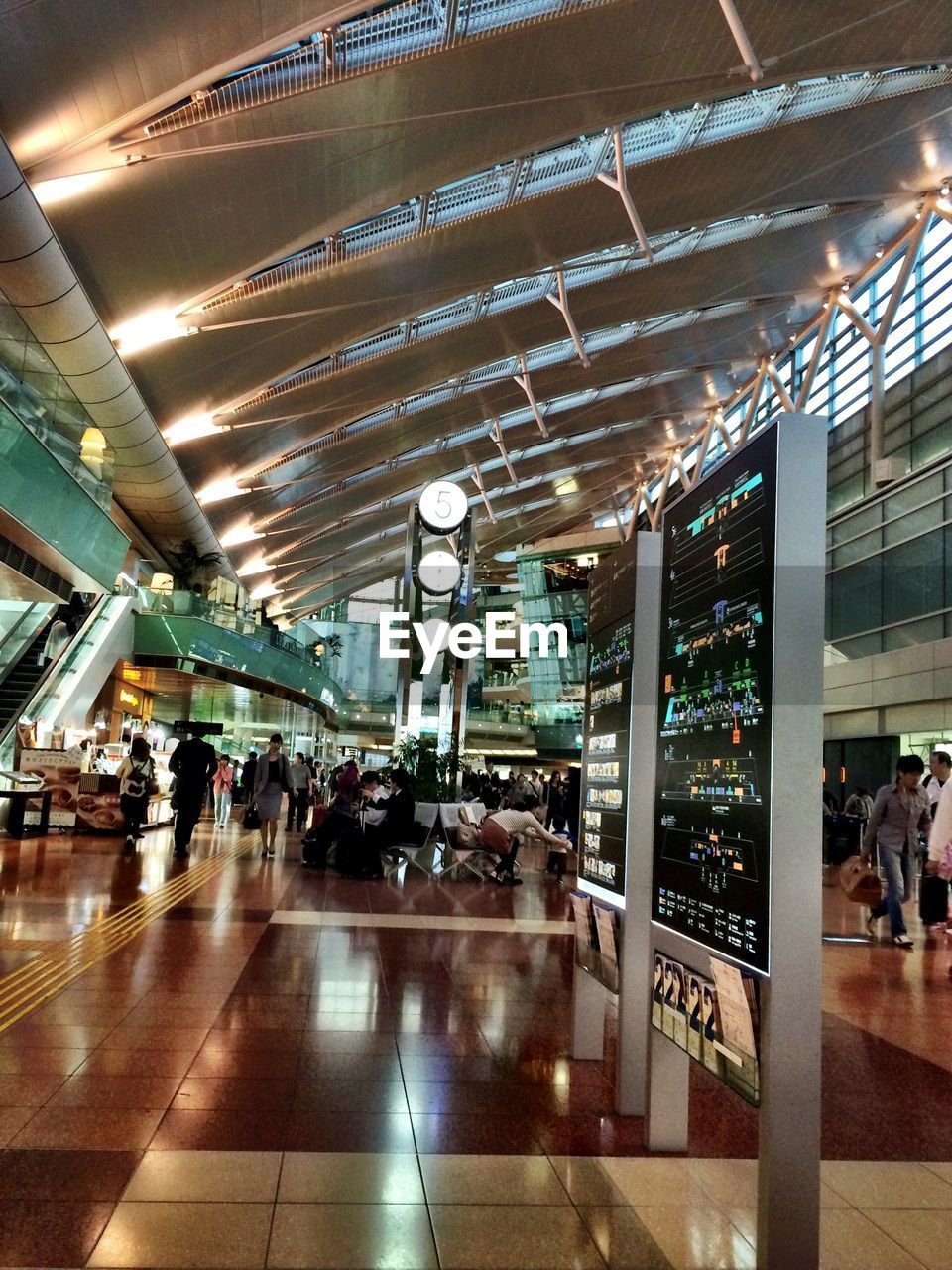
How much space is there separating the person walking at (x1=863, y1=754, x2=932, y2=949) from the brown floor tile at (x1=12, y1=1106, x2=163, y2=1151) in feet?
22.9

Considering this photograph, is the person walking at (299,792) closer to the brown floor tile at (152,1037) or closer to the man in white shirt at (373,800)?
the man in white shirt at (373,800)

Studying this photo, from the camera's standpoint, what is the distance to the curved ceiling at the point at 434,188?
37.3 ft

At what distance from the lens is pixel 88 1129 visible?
3.23 metres

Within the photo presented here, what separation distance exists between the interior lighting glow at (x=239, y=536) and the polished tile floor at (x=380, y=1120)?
23057mm

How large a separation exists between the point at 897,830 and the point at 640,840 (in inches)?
229

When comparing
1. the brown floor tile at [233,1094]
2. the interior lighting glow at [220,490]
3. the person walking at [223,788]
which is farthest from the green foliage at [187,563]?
the brown floor tile at [233,1094]

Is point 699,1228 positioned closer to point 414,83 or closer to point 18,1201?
point 18,1201

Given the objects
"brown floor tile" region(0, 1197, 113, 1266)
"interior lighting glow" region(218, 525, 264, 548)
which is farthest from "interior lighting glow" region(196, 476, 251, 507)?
"brown floor tile" region(0, 1197, 113, 1266)

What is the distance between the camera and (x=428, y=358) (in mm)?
21547

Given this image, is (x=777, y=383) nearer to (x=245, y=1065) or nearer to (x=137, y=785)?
(x=137, y=785)

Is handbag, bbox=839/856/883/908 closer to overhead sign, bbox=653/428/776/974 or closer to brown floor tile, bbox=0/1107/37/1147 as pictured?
overhead sign, bbox=653/428/776/974

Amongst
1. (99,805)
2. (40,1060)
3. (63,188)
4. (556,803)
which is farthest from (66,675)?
(40,1060)

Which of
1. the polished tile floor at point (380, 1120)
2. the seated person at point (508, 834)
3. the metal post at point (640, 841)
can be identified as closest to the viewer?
the polished tile floor at point (380, 1120)

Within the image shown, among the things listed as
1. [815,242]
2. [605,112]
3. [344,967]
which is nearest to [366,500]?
[815,242]
